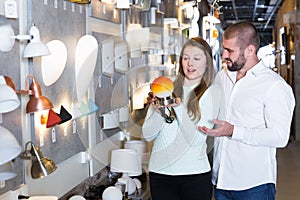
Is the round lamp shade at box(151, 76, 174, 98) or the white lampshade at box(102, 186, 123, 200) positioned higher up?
the round lamp shade at box(151, 76, 174, 98)

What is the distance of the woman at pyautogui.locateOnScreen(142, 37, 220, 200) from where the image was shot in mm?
1926

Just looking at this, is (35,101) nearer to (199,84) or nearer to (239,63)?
(199,84)

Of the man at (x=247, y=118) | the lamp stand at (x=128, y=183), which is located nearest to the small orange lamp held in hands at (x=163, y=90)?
the man at (x=247, y=118)

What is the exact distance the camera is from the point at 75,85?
2.78 metres

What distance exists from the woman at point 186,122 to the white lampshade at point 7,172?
0.61 metres

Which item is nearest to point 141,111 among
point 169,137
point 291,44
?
point 169,137

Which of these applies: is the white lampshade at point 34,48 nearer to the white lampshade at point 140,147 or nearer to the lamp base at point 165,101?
the lamp base at point 165,101

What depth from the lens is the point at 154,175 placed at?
231 cm

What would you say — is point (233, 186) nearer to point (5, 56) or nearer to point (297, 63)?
point (5, 56)

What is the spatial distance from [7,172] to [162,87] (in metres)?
0.79

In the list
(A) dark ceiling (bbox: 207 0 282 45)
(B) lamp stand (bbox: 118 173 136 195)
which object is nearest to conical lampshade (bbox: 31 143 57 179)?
(B) lamp stand (bbox: 118 173 136 195)

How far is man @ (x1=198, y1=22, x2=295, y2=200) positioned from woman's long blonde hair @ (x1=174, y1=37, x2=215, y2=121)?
0.23 metres

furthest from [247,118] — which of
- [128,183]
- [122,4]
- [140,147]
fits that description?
[122,4]

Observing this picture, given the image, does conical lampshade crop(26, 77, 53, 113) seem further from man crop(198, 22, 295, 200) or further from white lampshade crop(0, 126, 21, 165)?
man crop(198, 22, 295, 200)
